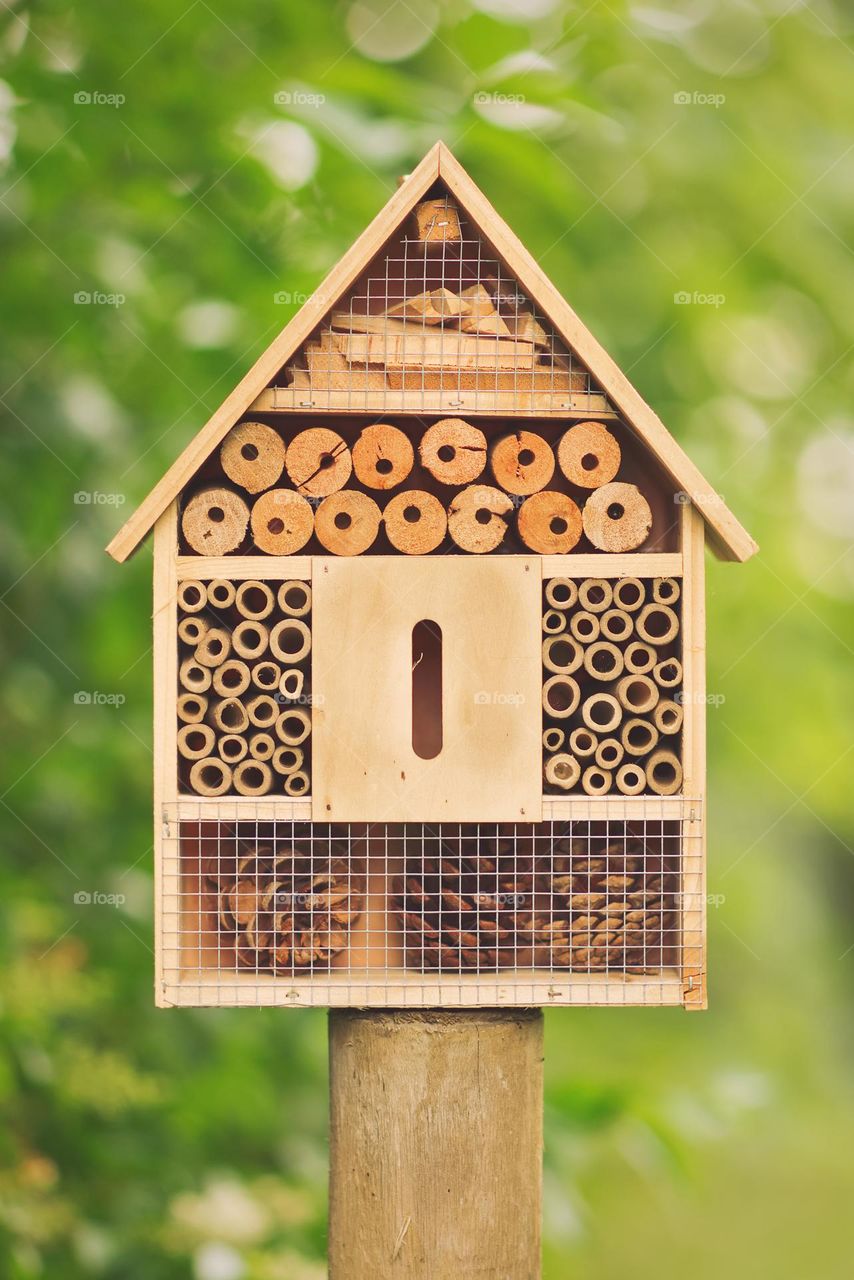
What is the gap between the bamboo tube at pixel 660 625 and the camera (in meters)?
2.15

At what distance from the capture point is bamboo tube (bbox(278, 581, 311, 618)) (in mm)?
2129

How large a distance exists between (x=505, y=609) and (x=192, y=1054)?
186 centimetres

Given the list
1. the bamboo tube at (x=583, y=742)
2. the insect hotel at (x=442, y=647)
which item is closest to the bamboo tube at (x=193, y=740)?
the insect hotel at (x=442, y=647)

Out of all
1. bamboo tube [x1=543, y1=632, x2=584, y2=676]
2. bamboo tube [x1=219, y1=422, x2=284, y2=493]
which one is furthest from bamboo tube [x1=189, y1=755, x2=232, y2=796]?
bamboo tube [x1=543, y1=632, x2=584, y2=676]

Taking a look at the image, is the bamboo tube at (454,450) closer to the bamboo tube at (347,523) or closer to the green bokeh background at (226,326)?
the bamboo tube at (347,523)

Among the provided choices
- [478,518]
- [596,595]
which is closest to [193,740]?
[478,518]

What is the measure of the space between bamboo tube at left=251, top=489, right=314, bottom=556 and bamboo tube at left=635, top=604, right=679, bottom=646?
A: 578 millimetres

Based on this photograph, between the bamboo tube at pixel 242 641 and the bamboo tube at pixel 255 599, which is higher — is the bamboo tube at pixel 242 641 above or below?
below

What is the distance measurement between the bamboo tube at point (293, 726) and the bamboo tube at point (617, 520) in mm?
570

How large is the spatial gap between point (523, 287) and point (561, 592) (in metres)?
0.51

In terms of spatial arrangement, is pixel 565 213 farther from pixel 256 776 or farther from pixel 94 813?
pixel 94 813

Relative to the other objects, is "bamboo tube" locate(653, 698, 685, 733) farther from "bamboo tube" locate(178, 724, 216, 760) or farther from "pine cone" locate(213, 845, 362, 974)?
"bamboo tube" locate(178, 724, 216, 760)

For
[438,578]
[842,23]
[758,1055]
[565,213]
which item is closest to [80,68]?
[565,213]

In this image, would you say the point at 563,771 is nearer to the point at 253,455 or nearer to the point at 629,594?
the point at 629,594
